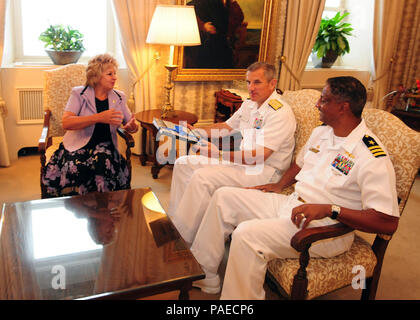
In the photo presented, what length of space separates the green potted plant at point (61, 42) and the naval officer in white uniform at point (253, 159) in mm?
1964

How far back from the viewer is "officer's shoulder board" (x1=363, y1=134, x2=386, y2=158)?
177cm

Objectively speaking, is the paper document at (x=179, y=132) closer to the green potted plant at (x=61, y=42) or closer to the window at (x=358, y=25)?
the green potted plant at (x=61, y=42)

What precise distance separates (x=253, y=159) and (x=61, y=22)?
2.77 metres

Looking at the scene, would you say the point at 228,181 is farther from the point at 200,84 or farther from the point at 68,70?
the point at 200,84

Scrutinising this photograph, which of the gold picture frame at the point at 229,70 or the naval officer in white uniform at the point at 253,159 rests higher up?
the gold picture frame at the point at 229,70

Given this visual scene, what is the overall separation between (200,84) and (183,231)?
2.24m

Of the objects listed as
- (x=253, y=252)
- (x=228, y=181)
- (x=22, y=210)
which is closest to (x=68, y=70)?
(x=22, y=210)

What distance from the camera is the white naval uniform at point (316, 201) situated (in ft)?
5.68

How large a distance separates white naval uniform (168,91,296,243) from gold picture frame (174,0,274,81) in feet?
5.04

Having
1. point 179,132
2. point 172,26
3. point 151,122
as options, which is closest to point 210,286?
point 179,132

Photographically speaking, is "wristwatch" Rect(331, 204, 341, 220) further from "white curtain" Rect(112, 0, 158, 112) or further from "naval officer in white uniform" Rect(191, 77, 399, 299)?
"white curtain" Rect(112, 0, 158, 112)

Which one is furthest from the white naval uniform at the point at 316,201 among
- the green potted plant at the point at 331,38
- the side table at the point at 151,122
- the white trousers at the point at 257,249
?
the green potted plant at the point at 331,38

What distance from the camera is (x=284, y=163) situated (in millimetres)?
2574

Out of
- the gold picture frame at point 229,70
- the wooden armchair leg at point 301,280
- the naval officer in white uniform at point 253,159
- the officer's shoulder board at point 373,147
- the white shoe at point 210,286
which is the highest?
the gold picture frame at point 229,70
